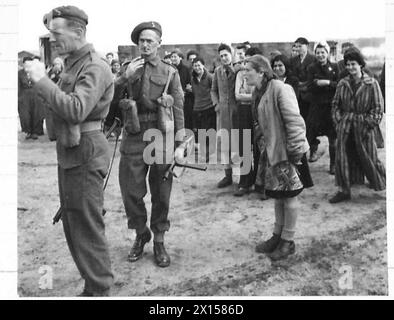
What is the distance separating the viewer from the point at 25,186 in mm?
3236

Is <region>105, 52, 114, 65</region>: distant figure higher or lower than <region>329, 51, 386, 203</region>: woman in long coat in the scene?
higher

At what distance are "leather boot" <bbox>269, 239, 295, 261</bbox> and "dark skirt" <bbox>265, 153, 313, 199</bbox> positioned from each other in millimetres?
286

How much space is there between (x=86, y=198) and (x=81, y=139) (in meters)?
0.31

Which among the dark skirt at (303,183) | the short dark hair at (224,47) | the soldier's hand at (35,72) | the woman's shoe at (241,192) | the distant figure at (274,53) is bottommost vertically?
the woman's shoe at (241,192)

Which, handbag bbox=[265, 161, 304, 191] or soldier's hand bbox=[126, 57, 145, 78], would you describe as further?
handbag bbox=[265, 161, 304, 191]

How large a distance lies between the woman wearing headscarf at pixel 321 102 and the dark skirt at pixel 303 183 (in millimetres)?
436

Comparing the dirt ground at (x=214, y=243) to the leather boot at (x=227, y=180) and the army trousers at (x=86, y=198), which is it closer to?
the leather boot at (x=227, y=180)

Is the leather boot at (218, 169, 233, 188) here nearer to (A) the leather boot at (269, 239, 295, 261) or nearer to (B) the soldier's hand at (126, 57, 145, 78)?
(A) the leather boot at (269, 239, 295, 261)

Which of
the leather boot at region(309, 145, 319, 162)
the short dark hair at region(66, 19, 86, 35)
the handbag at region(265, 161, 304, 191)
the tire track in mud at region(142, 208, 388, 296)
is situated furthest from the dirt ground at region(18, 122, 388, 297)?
the short dark hair at region(66, 19, 86, 35)

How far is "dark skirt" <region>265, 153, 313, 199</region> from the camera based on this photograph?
3.11 meters

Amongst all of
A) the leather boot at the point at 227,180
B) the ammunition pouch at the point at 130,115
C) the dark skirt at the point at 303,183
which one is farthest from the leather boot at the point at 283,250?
the ammunition pouch at the point at 130,115

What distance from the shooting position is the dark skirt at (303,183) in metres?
3.11
